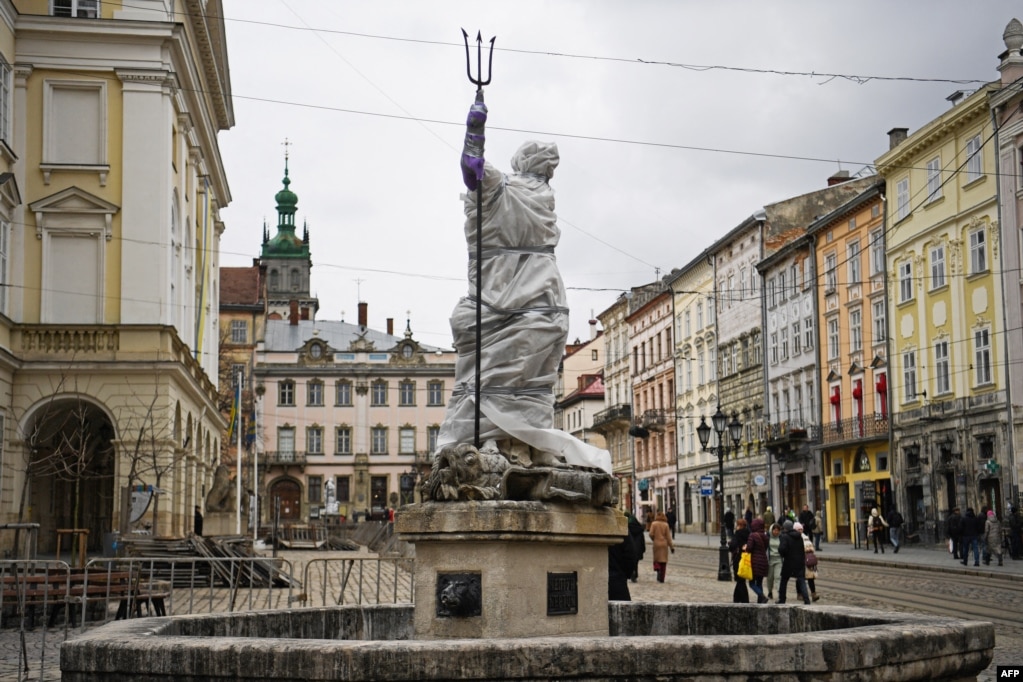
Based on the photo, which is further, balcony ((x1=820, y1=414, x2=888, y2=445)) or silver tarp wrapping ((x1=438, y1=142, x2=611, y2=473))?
balcony ((x1=820, y1=414, x2=888, y2=445))

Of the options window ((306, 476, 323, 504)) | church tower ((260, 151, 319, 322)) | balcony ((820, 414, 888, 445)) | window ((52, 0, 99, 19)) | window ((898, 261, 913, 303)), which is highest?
church tower ((260, 151, 319, 322))

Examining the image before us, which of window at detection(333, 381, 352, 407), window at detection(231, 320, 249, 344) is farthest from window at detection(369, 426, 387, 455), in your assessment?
window at detection(231, 320, 249, 344)

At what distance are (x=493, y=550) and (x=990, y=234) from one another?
34090mm

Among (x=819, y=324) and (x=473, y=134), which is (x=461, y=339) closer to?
(x=473, y=134)

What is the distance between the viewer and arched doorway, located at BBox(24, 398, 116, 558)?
105ft

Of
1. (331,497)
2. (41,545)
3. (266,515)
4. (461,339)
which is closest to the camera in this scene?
(461,339)

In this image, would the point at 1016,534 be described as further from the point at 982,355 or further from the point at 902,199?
the point at 902,199

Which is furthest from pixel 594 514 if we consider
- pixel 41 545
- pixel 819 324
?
pixel 819 324

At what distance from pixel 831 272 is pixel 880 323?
15.8ft

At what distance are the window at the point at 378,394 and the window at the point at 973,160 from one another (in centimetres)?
6608

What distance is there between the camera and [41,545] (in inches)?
1352

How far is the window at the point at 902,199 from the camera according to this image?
4466 centimetres

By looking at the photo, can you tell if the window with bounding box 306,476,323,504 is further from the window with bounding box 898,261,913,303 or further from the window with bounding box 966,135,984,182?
the window with bounding box 966,135,984,182

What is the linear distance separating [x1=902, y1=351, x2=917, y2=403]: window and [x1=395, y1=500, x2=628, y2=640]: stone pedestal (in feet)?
124
